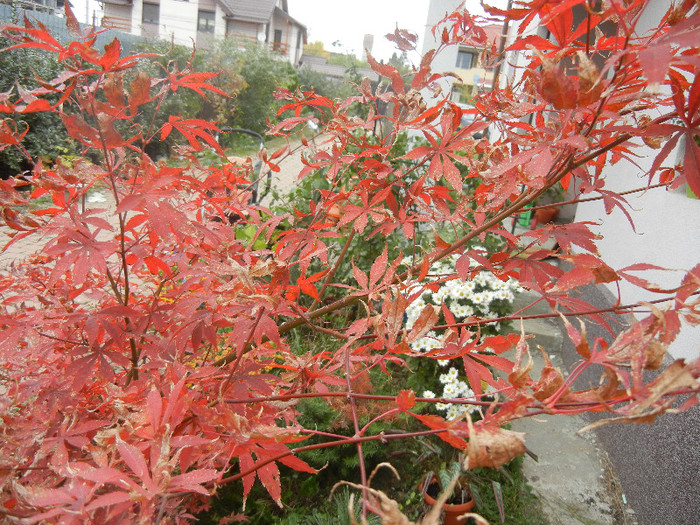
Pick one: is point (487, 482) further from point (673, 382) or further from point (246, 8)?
point (246, 8)

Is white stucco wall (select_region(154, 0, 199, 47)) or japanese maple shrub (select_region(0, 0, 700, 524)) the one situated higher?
white stucco wall (select_region(154, 0, 199, 47))

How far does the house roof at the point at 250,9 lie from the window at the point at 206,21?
0.97 metres

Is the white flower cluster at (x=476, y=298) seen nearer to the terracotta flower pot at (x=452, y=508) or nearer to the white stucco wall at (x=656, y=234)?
the white stucco wall at (x=656, y=234)

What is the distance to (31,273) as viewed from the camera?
4.23 ft

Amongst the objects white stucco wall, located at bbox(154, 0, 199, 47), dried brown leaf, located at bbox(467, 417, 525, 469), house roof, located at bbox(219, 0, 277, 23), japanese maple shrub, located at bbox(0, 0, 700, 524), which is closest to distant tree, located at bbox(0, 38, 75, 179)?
japanese maple shrub, located at bbox(0, 0, 700, 524)

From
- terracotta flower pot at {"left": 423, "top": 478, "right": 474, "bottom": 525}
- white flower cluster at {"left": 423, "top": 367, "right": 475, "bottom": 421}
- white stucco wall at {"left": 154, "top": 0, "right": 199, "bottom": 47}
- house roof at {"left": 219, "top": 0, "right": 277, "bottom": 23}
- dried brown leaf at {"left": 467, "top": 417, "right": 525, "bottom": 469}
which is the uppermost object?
house roof at {"left": 219, "top": 0, "right": 277, "bottom": 23}

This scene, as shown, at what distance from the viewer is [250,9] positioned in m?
23.4

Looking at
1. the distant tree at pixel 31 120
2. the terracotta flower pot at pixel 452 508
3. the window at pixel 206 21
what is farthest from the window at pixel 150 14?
the terracotta flower pot at pixel 452 508

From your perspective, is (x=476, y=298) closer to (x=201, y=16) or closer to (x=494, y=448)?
(x=494, y=448)

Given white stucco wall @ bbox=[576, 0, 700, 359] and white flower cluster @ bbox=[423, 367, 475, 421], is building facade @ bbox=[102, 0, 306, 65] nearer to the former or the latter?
white stucco wall @ bbox=[576, 0, 700, 359]

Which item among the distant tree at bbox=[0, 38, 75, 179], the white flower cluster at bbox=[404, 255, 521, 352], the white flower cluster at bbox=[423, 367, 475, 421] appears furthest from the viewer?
the distant tree at bbox=[0, 38, 75, 179]

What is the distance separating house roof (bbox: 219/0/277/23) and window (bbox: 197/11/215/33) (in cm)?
97

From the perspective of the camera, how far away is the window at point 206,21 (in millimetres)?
22275

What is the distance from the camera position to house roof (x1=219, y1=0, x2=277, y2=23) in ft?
73.3
